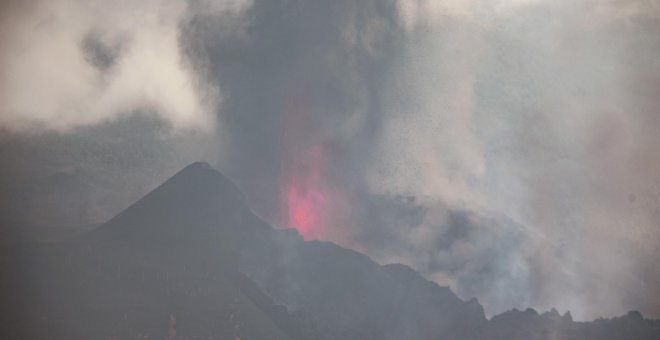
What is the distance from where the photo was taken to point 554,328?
11838 cm

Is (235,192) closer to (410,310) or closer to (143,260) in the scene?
(143,260)

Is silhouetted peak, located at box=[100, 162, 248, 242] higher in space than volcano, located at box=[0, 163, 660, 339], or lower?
higher

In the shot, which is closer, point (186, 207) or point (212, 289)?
point (212, 289)

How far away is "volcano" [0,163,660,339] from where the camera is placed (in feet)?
373

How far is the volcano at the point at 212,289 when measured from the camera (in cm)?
11362

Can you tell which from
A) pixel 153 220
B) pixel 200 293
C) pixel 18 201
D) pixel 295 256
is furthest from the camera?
pixel 153 220

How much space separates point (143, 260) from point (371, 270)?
55357mm

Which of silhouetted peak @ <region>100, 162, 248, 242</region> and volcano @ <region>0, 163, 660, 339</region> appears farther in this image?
silhouetted peak @ <region>100, 162, 248, 242</region>

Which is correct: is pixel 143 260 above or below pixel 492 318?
above

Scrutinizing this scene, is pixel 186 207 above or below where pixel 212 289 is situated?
above

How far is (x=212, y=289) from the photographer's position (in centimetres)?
13050

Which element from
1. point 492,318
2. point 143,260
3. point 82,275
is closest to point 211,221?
point 143,260

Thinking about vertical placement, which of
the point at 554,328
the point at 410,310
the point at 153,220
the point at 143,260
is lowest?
the point at 554,328

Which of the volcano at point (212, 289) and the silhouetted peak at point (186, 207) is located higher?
the silhouetted peak at point (186, 207)
